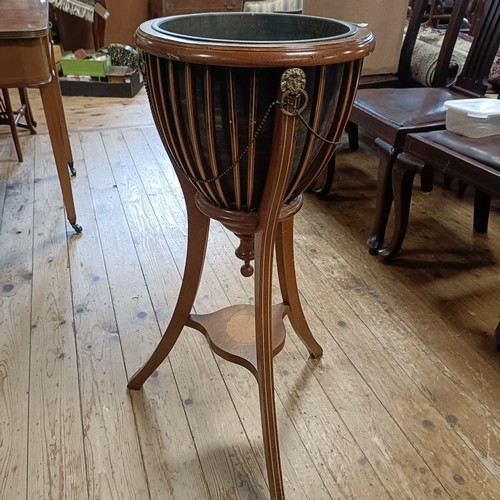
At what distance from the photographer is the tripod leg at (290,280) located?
1.25m

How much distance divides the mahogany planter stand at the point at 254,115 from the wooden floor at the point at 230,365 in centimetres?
21

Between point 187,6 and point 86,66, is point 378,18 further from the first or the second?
point 187,6

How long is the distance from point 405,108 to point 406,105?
37 mm

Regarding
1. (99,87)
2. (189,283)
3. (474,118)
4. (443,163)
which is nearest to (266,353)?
(189,283)

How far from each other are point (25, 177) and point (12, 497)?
1669mm

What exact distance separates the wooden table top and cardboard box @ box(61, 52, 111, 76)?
1607mm

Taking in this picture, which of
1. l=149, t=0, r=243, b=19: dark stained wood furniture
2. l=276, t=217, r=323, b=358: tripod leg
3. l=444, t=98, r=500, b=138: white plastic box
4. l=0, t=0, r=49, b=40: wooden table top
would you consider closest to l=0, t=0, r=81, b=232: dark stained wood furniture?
l=0, t=0, r=49, b=40: wooden table top

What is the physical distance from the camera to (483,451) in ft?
4.12

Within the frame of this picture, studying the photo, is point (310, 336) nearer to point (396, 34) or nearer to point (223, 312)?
point (223, 312)

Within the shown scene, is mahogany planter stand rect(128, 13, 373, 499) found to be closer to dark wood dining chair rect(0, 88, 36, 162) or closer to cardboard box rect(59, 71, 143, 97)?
dark wood dining chair rect(0, 88, 36, 162)

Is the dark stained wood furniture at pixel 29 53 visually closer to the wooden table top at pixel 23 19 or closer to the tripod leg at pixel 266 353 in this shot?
the wooden table top at pixel 23 19

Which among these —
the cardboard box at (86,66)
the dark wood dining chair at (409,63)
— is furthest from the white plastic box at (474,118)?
the cardboard box at (86,66)

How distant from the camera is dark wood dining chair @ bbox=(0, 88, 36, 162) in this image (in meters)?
2.46

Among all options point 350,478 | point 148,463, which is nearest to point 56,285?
point 148,463
